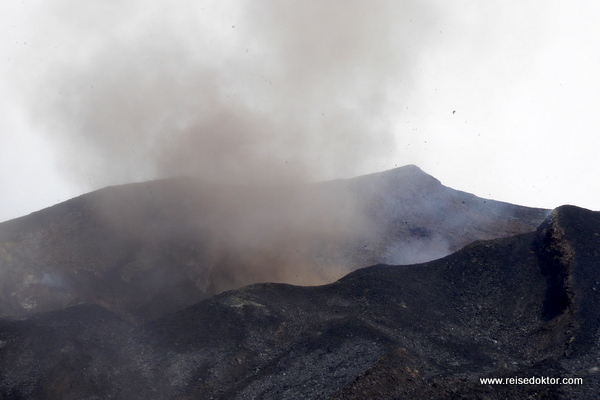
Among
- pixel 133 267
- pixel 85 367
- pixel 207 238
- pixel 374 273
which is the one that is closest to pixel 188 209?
pixel 207 238

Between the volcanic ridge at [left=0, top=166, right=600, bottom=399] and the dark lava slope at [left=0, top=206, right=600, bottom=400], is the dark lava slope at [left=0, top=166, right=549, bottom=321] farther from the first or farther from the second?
the dark lava slope at [left=0, top=206, right=600, bottom=400]

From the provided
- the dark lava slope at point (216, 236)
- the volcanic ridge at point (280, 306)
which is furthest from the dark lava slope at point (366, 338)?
the dark lava slope at point (216, 236)

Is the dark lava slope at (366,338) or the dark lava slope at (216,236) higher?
the dark lava slope at (216,236)

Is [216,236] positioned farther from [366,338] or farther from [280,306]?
[366,338]

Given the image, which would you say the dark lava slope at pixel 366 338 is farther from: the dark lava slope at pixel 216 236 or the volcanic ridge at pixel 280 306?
the dark lava slope at pixel 216 236

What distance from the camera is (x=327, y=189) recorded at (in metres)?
39.8

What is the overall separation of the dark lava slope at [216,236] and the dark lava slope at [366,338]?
19.7 ft

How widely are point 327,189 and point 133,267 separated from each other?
1591cm

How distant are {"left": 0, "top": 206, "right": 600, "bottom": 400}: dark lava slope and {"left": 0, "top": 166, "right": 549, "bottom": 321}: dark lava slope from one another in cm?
601

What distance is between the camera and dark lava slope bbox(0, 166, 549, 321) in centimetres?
2842

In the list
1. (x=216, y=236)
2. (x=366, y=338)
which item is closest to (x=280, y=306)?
(x=366, y=338)

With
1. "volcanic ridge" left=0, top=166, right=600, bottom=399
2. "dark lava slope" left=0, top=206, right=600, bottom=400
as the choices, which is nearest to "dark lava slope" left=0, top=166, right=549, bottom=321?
"volcanic ridge" left=0, top=166, right=600, bottom=399

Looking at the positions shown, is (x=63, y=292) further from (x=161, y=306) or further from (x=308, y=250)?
(x=308, y=250)

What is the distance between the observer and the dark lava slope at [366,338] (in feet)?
53.5
